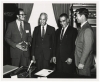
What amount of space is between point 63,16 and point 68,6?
1.37 m

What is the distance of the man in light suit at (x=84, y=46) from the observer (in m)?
2.13

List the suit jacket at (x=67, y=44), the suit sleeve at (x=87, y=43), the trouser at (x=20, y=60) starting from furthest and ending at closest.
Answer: the trouser at (x=20, y=60), the suit jacket at (x=67, y=44), the suit sleeve at (x=87, y=43)

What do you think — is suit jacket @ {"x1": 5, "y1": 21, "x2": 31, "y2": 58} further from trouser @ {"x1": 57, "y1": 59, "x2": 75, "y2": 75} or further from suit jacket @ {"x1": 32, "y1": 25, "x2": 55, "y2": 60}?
trouser @ {"x1": 57, "y1": 59, "x2": 75, "y2": 75}

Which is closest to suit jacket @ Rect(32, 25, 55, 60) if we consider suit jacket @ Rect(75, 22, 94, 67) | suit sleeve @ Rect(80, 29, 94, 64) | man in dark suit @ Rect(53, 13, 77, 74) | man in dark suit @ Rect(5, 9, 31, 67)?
man in dark suit @ Rect(53, 13, 77, 74)

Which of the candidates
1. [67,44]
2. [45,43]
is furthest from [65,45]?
[45,43]

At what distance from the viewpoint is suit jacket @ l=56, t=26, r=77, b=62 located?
8.68 ft

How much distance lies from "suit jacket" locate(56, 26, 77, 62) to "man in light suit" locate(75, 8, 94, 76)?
34 centimetres

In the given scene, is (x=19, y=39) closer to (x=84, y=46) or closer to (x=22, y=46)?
(x=22, y=46)

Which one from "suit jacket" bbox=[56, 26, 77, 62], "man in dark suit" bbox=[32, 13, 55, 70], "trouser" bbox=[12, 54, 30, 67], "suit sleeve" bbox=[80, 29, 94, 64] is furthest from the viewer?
"trouser" bbox=[12, 54, 30, 67]

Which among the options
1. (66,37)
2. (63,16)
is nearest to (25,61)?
(66,37)

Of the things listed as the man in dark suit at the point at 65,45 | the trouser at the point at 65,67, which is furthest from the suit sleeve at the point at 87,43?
the trouser at the point at 65,67

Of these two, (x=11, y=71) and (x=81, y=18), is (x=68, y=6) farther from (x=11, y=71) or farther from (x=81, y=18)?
(x=11, y=71)

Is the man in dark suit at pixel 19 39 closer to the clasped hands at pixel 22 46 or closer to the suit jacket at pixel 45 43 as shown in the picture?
the clasped hands at pixel 22 46

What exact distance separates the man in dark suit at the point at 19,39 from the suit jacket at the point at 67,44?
0.76 m
